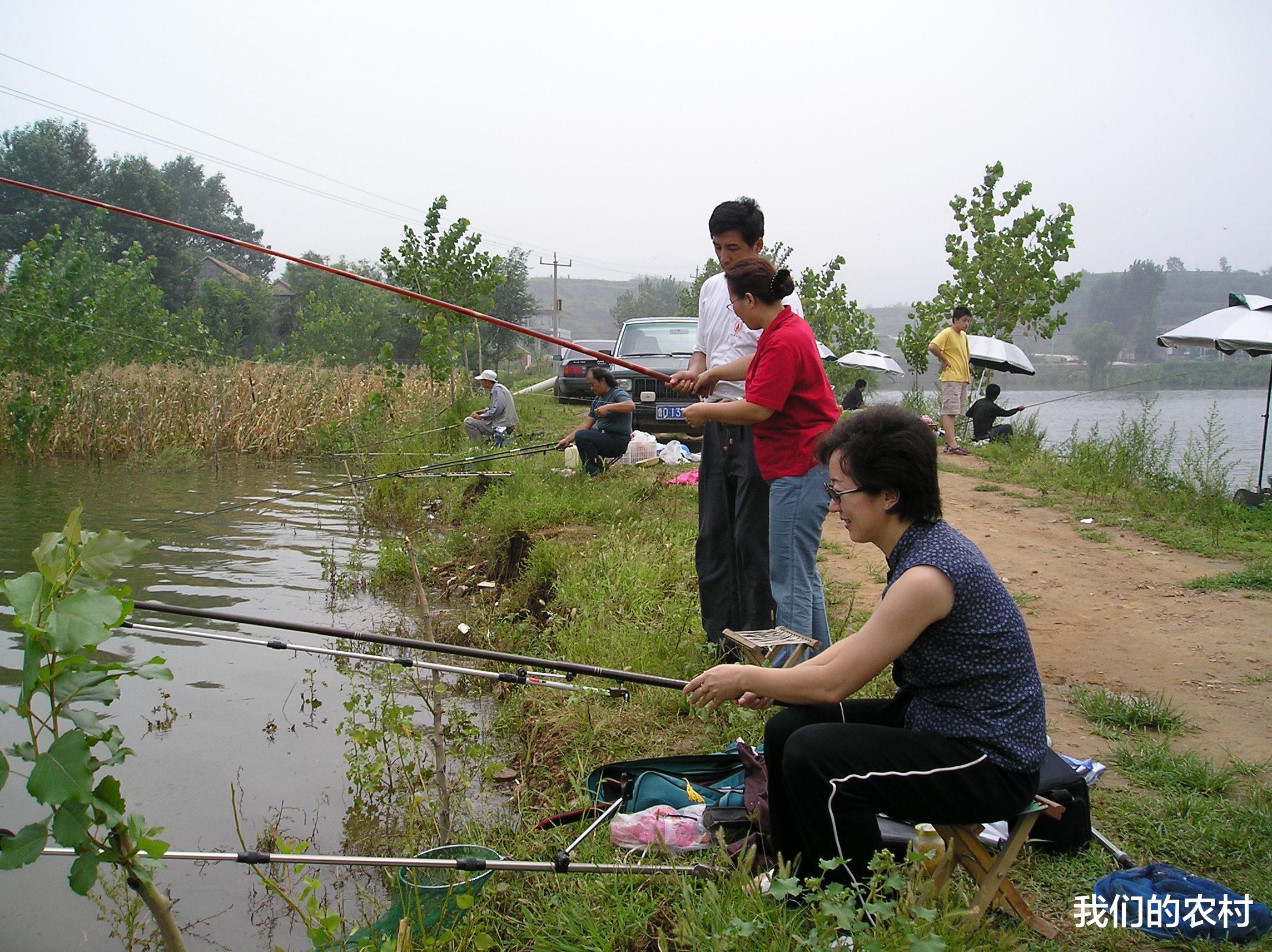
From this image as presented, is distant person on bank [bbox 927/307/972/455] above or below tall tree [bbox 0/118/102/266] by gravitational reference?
below

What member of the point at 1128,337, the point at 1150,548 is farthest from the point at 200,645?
the point at 1128,337

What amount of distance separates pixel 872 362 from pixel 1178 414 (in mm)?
7232

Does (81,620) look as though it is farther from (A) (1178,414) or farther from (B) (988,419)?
(A) (1178,414)

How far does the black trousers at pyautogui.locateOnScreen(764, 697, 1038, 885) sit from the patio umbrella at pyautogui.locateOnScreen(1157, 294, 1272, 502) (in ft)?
29.4

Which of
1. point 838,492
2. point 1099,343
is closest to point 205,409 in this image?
point 838,492

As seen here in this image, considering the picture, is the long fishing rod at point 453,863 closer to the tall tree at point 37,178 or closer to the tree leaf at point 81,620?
the tree leaf at point 81,620

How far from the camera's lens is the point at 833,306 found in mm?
24938

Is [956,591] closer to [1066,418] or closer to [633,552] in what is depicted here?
[633,552]

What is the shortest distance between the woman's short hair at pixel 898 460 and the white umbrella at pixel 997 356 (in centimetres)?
1258

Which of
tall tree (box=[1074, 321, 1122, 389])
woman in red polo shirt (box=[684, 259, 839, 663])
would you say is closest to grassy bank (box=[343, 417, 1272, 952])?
woman in red polo shirt (box=[684, 259, 839, 663])

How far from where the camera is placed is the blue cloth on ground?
8.85ft

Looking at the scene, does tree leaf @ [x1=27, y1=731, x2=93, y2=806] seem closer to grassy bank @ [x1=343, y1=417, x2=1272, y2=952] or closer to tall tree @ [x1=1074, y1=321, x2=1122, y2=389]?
grassy bank @ [x1=343, y1=417, x2=1272, y2=952]

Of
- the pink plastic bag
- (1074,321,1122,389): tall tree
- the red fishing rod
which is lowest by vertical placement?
the pink plastic bag

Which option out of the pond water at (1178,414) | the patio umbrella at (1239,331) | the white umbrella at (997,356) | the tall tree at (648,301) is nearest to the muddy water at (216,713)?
the pond water at (1178,414)
